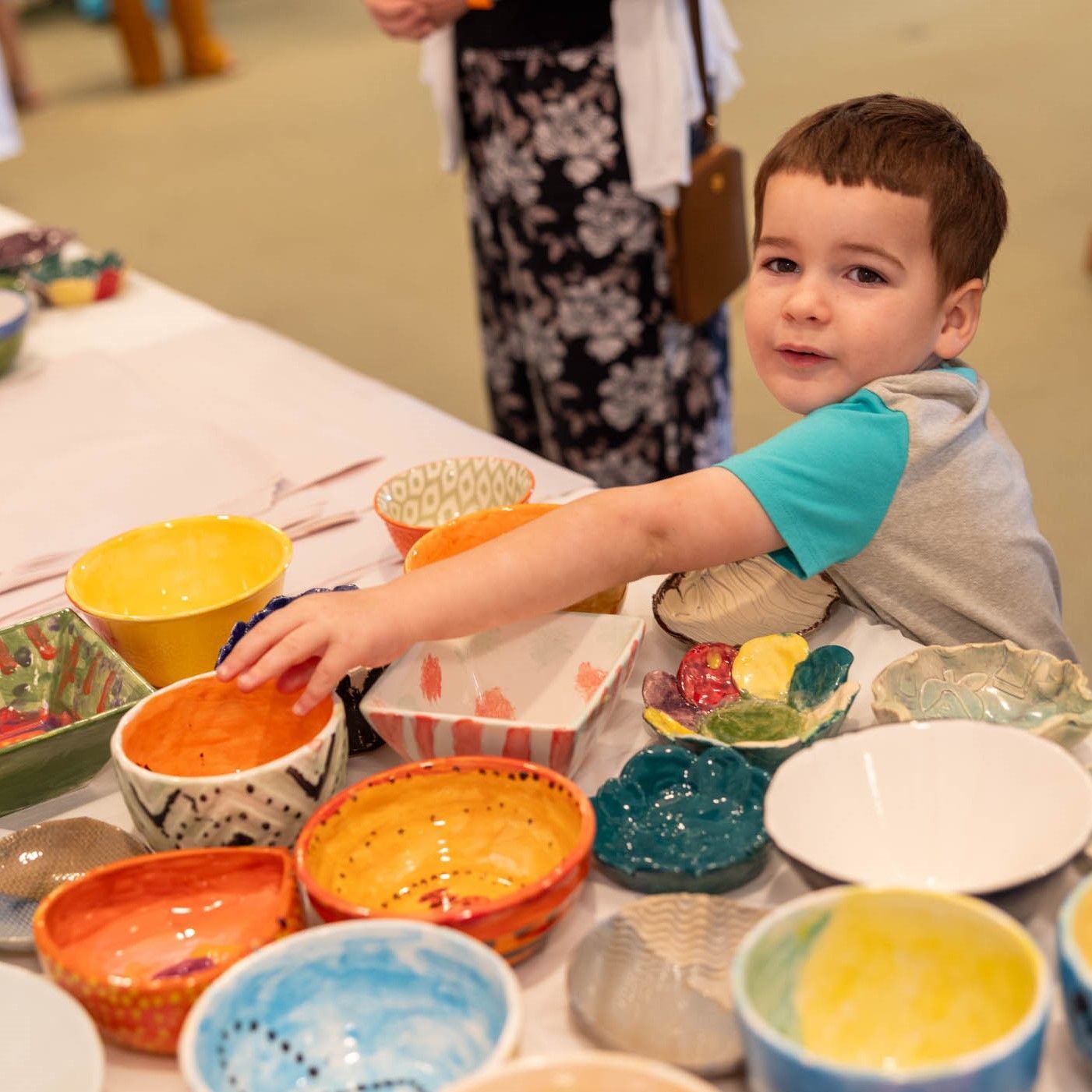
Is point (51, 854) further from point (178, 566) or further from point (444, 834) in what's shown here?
point (178, 566)

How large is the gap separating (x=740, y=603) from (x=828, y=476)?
0.12 m

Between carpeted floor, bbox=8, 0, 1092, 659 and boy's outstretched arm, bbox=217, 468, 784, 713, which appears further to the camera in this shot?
carpeted floor, bbox=8, 0, 1092, 659

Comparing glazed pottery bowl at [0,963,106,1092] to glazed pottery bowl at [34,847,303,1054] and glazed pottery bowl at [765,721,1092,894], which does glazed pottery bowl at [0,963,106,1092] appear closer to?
glazed pottery bowl at [34,847,303,1054]

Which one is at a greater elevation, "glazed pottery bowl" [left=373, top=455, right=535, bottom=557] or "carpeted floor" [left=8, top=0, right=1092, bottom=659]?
"glazed pottery bowl" [left=373, top=455, right=535, bottom=557]

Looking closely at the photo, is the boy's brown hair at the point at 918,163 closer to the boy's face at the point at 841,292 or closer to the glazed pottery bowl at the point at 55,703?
the boy's face at the point at 841,292

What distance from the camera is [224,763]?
96 centimetres

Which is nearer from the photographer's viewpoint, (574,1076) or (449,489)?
(574,1076)

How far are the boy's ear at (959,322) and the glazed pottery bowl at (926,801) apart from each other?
0.43 meters

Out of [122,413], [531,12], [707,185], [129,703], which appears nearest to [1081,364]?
[707,185]

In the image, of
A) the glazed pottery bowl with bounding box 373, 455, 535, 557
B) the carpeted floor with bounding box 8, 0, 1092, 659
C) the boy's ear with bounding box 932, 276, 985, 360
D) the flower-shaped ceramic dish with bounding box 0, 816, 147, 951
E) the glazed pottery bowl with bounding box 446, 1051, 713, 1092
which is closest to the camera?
the glazed pottery bowl with bounding box 446, 1051, 713, 1092

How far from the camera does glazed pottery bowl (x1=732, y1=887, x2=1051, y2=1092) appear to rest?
654mm

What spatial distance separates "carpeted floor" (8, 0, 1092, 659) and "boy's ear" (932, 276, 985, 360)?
1316 millimetres

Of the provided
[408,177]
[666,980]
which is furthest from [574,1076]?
[408,177]

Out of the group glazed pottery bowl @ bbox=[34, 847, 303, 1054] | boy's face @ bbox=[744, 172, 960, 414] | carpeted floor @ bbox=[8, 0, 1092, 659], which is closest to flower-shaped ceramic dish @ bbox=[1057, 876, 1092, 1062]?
glazed pottery bowl @ bbox=[34, 847, 303, 1054]
